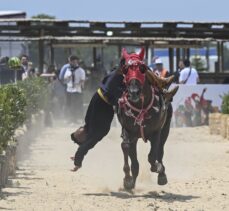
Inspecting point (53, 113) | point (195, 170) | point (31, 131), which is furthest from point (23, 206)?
point (53, 113)

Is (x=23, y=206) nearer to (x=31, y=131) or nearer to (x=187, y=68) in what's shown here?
(x=31, y=131)

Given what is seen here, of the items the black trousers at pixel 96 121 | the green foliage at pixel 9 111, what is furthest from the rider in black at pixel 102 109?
the green foliage at pixel 9 111

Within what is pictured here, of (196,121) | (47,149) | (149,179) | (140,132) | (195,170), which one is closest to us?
(140,132)

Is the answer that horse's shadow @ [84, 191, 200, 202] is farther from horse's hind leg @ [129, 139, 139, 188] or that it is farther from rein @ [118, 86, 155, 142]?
rein @ [118, 86, 155, 142]

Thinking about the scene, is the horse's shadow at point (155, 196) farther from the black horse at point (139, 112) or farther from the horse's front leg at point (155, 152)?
the horse's front leg at point (155, 152)

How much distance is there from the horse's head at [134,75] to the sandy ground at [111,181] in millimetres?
1252

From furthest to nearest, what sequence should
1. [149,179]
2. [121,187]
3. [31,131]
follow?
[31,131], [149,179], [121,187]

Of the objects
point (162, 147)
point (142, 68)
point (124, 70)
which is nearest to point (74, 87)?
point (162, 147)

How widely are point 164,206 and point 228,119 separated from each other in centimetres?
948

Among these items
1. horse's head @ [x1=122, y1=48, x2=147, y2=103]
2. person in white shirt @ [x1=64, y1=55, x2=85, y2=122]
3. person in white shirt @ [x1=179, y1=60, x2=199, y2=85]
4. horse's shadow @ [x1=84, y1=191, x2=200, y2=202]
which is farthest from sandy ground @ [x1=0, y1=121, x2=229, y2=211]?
person in white shirt @ [x1=64, y1=55, x2=85, y2=122]

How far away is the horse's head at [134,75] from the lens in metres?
9.88

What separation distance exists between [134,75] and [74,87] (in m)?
14.8

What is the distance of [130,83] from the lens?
9891mm

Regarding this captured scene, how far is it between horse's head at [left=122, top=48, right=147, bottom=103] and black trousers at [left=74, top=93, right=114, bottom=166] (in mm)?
1027
